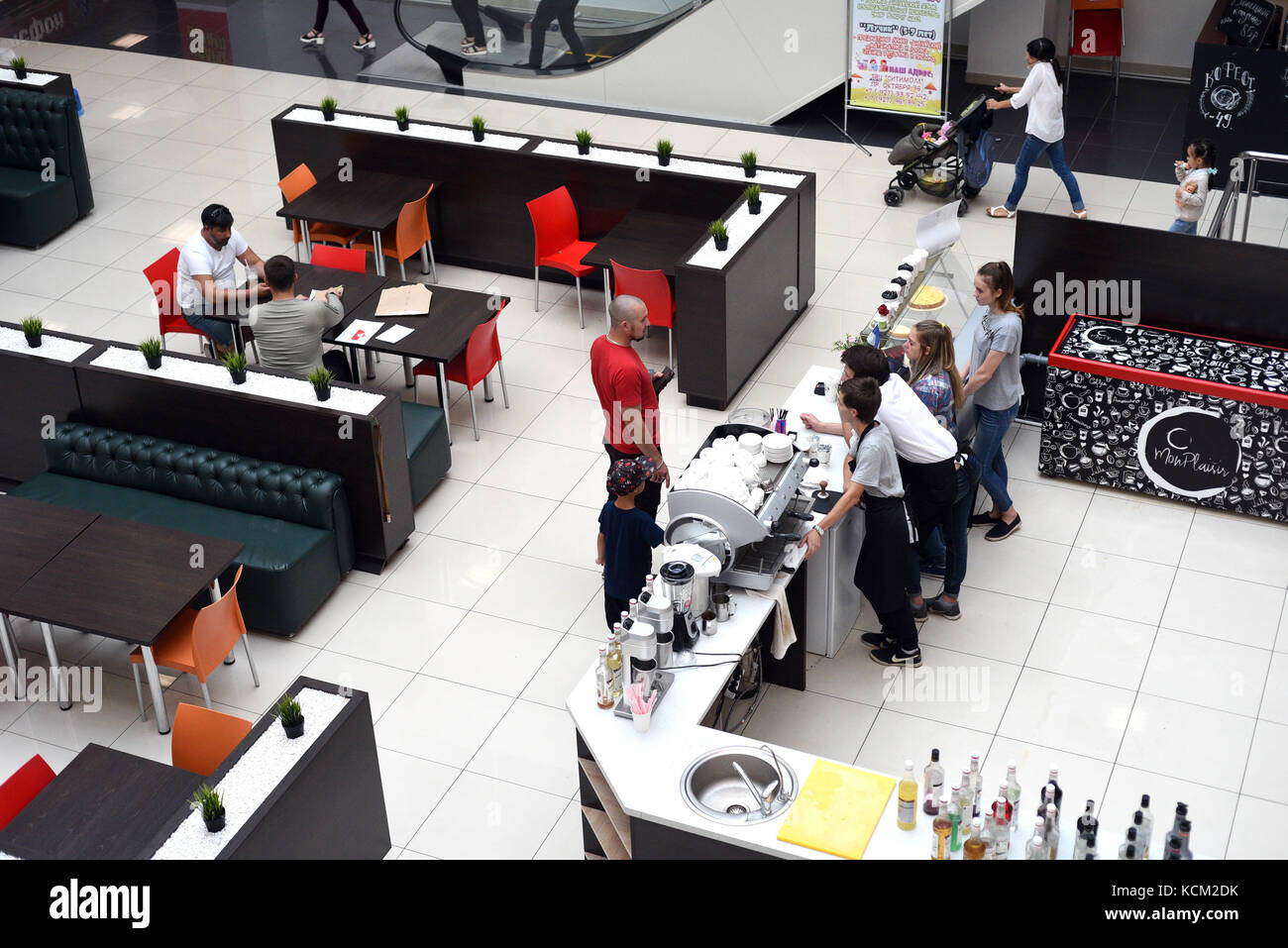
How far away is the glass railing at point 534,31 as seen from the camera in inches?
489

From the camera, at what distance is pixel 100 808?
5387 mm

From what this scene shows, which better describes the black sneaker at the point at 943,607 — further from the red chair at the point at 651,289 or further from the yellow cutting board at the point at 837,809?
the red chair at the point at 651,289

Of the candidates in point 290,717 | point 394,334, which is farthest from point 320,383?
point 290,717

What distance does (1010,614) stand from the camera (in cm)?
704

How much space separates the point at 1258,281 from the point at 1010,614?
2.39 metres

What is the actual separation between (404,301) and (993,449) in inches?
143

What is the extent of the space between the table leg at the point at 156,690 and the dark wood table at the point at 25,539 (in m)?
0.64

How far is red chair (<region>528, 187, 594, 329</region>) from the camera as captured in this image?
9594mm

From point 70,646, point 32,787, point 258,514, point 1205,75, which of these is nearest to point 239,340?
point 258,514

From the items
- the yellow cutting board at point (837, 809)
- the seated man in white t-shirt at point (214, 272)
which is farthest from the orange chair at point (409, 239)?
the yellow cutting board at point (837, 809)

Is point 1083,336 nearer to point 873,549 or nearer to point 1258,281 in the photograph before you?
point 1258,281
